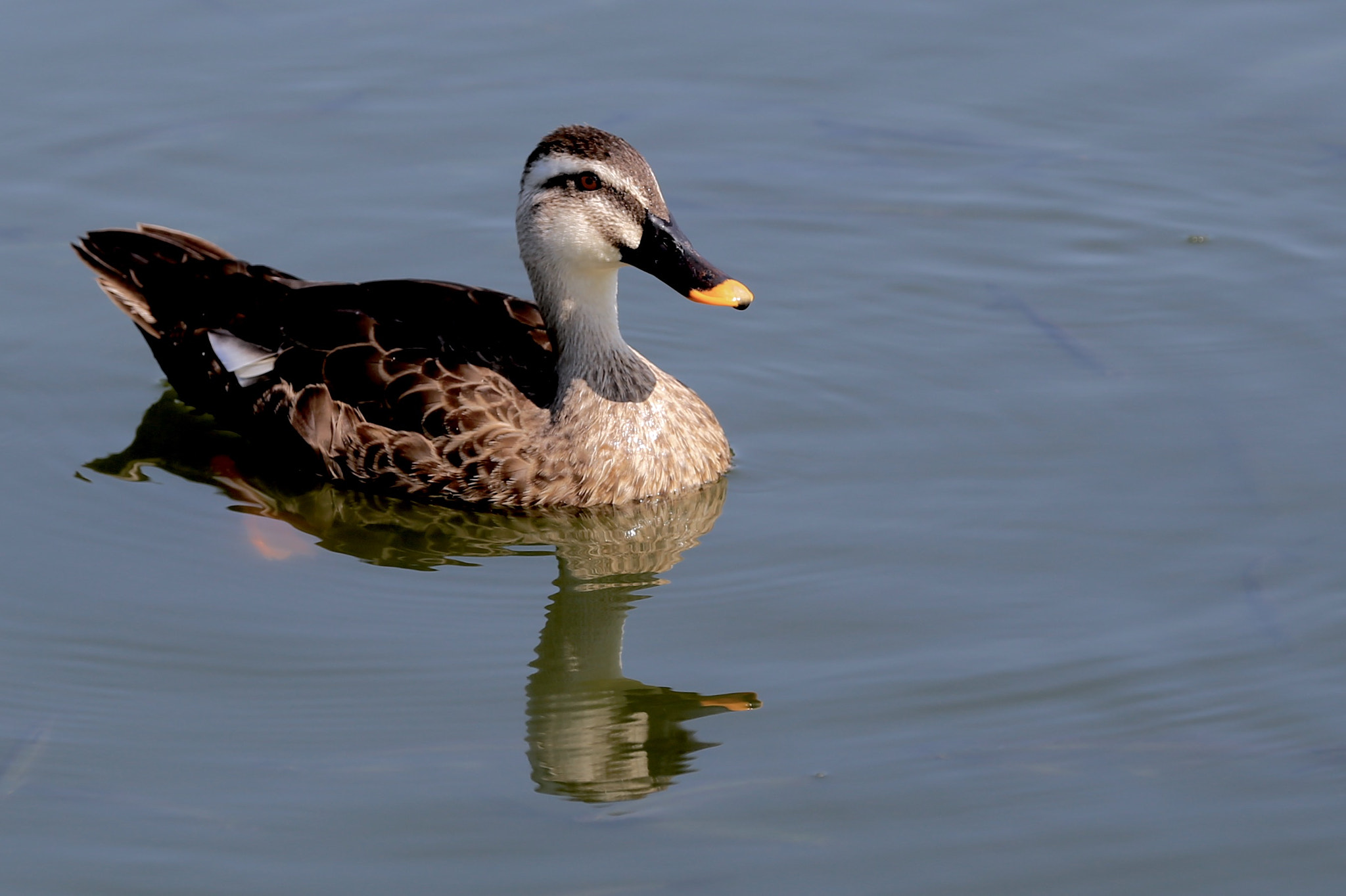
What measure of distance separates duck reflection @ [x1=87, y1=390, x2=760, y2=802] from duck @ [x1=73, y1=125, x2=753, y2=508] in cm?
13

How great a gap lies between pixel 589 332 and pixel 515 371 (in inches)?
18.5

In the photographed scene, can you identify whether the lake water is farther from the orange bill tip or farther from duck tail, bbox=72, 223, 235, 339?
the orange bill tip

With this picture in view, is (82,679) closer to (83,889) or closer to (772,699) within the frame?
(83,889)

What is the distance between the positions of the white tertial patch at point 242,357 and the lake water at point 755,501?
0.50 meters

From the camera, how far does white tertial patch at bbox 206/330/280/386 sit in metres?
9.66

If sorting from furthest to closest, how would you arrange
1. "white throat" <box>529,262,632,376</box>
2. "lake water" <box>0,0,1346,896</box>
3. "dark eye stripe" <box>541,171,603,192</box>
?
"white throat" <box>529,262,632,376</box> → "dark eye stripe" <box>541,171,603,192</box> → "lake water" <box>0,0,1346,896</box>

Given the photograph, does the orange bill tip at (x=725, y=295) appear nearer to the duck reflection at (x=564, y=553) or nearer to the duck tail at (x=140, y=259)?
the duck reflection at (x=564, y=553)

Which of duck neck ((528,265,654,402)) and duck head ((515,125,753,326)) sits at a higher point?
duck head ((515,125,753,326))

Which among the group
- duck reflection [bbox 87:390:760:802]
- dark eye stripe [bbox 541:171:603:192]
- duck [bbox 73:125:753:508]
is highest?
dark eye stripe [bbox 541:171:603:192]

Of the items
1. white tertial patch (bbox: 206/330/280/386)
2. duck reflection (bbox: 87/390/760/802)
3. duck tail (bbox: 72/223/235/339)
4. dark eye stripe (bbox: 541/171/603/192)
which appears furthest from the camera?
duck tail (bbox: 72/223/235/339)

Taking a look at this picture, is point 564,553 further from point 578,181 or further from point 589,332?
point 578,181

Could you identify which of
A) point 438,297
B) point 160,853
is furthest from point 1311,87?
point 160,853

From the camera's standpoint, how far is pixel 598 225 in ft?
29.1

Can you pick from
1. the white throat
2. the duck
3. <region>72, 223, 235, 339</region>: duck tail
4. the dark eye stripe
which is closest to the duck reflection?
the duck
